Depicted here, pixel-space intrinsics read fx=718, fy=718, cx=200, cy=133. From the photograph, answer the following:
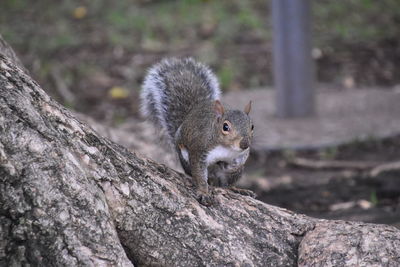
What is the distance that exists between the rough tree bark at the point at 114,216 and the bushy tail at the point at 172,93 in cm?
73

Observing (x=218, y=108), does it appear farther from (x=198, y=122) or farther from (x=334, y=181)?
(x=334, y=181)

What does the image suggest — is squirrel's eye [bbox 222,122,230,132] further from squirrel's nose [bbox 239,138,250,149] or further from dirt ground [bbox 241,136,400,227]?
dirt ground [bbox 241,136,400,227]

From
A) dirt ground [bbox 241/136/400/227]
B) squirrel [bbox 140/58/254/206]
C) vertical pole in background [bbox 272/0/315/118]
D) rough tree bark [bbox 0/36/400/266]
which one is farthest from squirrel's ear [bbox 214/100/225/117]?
vertical pole in background [bbox 272/0/315/118]

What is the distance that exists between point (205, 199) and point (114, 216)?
0.42m

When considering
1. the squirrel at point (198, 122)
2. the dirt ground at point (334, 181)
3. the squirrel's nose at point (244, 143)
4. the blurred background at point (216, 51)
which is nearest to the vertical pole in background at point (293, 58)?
the blurred background at point (216, 51)

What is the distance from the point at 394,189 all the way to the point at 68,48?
188 inches

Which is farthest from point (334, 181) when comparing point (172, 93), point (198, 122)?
point (198, 122)

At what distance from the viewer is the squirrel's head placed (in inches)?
124

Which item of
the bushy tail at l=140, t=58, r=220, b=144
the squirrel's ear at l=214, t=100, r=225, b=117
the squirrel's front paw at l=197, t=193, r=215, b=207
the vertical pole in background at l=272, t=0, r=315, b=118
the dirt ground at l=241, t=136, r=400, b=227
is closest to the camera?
the squirrel's front paw at l=197, t=193, r=215, b=207

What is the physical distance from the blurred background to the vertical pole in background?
30 cm

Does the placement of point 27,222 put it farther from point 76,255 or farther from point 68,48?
point 68,48

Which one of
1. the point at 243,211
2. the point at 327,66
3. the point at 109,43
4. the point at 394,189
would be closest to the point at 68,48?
the point at 109,43

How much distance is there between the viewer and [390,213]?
4.42 m

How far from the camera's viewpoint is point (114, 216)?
2545mm
